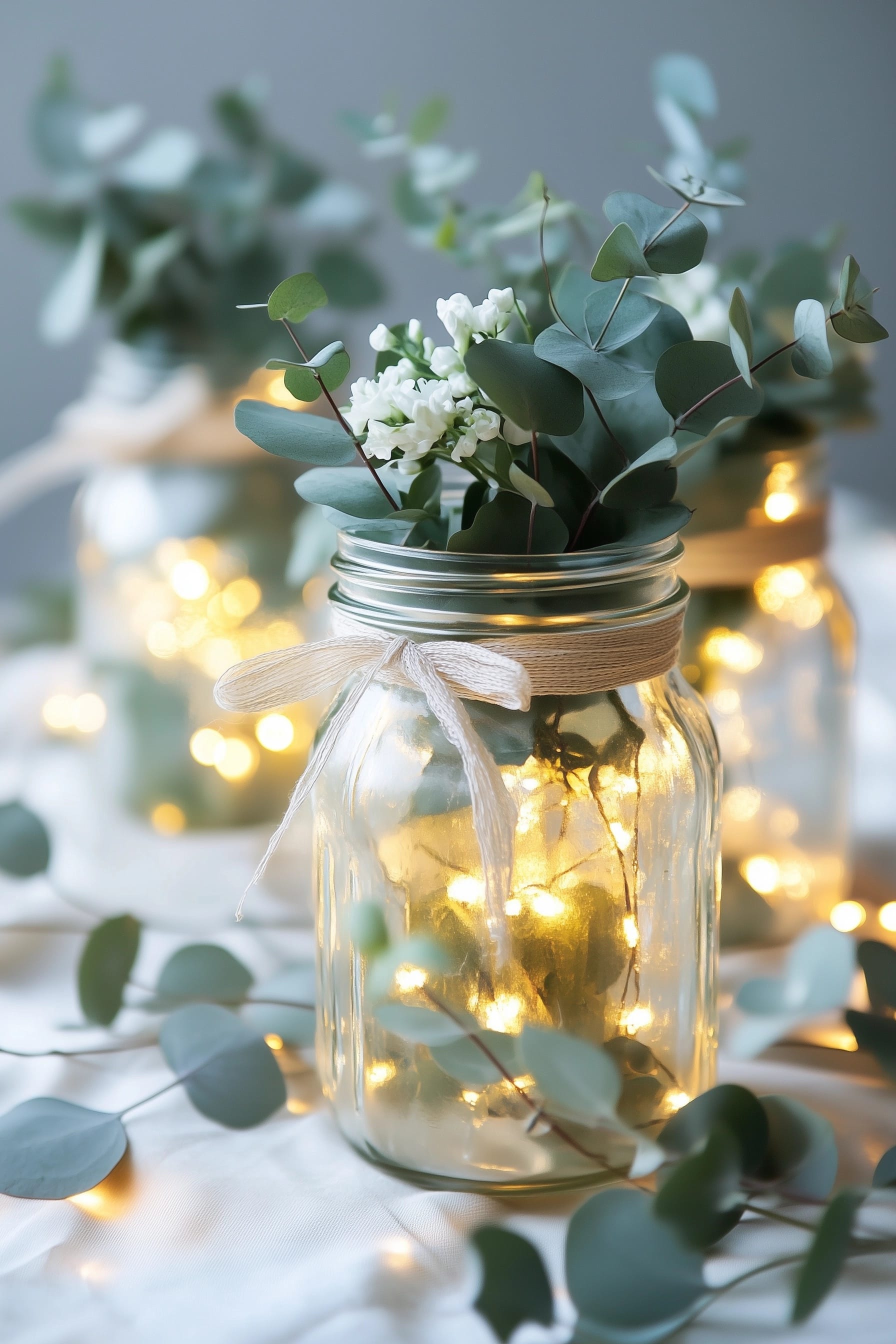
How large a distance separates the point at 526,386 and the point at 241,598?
0.52 metres

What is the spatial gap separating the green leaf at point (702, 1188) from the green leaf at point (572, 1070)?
34 millimetres

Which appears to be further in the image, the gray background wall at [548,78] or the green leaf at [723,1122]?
the gray background wall at [548,78]

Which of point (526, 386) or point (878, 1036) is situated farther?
point (878, 1036)

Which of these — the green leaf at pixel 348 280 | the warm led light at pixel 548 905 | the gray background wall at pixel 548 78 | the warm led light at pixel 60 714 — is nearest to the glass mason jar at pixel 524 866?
the warm led light at pixel 548 905

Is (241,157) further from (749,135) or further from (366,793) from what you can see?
(366,793)

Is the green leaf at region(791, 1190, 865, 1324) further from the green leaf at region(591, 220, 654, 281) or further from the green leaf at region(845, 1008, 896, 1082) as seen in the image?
the green leaf at region(591, 220, 654, 281)

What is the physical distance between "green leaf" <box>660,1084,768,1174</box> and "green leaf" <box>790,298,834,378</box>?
0.28 m

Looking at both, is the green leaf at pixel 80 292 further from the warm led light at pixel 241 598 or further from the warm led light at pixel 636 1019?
the warm led light at pixel 636 1019

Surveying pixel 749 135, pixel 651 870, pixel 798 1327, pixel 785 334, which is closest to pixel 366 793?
pixel 651 870

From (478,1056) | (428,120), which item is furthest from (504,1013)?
(428,120)

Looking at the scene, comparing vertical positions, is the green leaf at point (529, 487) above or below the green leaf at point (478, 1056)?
above

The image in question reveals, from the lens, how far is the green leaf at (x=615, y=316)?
19.5 inches

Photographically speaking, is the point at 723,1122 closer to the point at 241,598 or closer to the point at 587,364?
the point at 587,364

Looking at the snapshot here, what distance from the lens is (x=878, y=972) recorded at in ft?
1.86
